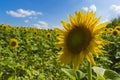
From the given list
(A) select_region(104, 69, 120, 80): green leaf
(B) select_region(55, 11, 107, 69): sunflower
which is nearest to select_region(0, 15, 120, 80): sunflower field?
(A) select_region(104, 69, 120, 80): green leaf

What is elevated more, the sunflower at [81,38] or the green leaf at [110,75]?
the sunflower at [81,38]

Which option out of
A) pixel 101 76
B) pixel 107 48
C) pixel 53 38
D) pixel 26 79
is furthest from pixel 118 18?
pixel 101 76

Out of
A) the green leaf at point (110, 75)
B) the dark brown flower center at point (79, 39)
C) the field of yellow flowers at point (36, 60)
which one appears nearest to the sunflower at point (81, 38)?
the dark brown flower center at point (79, 39)

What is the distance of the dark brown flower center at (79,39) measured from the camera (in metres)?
1.87

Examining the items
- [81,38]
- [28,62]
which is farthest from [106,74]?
[28,62]

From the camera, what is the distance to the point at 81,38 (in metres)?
1.87

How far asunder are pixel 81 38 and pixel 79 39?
1 centimetres

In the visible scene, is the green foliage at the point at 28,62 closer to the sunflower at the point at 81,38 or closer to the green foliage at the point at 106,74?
the green foliage at the point at 106,74

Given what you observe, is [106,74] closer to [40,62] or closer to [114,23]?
[40,62]

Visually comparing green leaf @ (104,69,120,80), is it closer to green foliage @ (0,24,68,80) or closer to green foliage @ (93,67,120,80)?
green foliage @ (93,67,120,80)

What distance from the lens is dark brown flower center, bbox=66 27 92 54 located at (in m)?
1.87

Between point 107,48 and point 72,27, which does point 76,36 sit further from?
point 107,48

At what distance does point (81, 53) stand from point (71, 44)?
0.31ft

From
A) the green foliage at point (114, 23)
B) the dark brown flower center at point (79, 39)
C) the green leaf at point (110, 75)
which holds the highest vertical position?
the green foliage at point (114, 23)
